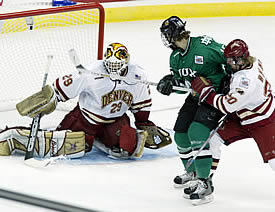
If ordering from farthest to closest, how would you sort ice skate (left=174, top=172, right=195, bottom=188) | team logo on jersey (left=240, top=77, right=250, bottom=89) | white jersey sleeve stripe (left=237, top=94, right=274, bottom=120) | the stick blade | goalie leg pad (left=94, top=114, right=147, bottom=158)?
goalie leg pad (left=94, top=114, right=147, bottom=158)
the stick blade
ice skate (left=174, top=172, right=195, bottom=188)
white jersey sleeve stripe (left=237, top=94, right=274, bottom=120)
team logo on jersey (left=240, top=77, right=250, bottom=89)

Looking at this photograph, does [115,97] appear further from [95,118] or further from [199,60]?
[199,60]

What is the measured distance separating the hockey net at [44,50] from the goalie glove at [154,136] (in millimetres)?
736

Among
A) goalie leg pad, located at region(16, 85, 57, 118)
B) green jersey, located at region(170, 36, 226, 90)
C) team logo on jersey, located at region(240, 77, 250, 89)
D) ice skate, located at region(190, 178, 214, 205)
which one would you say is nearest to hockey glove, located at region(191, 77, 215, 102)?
green jersey, located at region(170, 36, 226, 90)

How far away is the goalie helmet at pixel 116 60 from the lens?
3.96 meters

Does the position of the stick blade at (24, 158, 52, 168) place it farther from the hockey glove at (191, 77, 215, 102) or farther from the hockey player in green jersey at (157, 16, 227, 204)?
the hockey glove at (191, 77, 215, 102)

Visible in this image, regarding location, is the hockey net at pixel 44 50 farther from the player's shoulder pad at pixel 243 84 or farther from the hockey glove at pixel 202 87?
the player's shoulder pad at pixel 243 84

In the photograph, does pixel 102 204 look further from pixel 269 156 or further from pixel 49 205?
pixel 269 156

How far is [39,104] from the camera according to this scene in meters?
4.05

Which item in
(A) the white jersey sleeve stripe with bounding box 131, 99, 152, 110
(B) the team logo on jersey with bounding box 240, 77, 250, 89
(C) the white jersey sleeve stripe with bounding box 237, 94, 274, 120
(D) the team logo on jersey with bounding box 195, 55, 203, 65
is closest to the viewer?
(B) the team logo on jersey with bounding box 240, 77, 250, 89

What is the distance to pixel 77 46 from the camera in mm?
4945

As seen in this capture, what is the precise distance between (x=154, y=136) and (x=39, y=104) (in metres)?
0.59

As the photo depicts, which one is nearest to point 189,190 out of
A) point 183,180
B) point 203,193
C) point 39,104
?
point 203,193

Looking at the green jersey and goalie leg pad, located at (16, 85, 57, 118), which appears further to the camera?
goalie leg pad, located at (16, 85, 57, 118)

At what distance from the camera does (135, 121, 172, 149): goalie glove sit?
4.19 m
